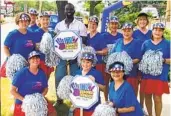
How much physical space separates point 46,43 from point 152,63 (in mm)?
1527

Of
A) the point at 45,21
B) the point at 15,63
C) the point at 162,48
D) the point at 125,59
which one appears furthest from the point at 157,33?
the point at 15,63

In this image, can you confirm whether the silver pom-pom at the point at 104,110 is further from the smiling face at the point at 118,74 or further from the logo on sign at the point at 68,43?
the logo on sign at the point at 68,43

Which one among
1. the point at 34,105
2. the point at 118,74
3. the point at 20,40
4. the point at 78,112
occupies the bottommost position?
the point at 78,112

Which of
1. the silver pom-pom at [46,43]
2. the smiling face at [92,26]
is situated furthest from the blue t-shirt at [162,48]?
the silver pom-pom at [46,43]

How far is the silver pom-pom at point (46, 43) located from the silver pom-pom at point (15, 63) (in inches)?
12.8

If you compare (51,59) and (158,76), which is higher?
(51,59)

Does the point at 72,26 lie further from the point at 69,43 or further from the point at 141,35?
the point at 141,35

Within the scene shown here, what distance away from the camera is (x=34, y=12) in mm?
5742

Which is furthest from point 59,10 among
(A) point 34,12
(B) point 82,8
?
(B) point 82,8

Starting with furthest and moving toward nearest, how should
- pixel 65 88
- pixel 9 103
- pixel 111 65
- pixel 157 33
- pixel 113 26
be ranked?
pixel 9 103 < pixel 113 26 < pixel 157 33 < pixel 65 88 < pixel 111 65

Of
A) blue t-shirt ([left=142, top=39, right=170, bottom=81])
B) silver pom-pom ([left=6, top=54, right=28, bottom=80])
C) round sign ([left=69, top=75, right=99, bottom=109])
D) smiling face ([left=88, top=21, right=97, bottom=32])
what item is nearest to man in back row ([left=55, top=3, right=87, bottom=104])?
smiling face ([left=88, top=21, right=97, bottom=32])

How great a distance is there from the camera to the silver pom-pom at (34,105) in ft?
15.0

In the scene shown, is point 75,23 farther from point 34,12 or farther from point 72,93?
point 72,93

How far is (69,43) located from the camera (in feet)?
16.9
